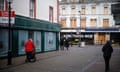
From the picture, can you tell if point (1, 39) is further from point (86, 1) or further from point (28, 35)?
point (86, 1)

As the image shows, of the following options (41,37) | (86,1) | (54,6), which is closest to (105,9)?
(86,1)

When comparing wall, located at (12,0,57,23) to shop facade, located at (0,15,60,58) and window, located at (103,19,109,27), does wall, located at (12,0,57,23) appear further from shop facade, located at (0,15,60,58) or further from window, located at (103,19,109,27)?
window, located at (103,19,109,27)

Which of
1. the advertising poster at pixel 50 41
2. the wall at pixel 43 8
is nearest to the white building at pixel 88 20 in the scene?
the advertising poster at pixel 50 41

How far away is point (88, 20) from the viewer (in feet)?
233

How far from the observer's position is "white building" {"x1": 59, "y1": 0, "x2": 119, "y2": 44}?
2749 inches

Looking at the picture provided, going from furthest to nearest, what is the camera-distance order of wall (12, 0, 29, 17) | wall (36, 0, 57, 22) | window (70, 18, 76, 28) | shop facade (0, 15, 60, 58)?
1. window (70, 18, 76, 28)
2. wall (36, 0, 57, 22)
3. wall (12, 0, 29, 17)
4. shop facade (0, 15, 60, 58)

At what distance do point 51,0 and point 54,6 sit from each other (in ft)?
5.40

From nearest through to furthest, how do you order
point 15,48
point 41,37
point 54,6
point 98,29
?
point 15,48 → point 41,37 → point 54,6 → point 98,29

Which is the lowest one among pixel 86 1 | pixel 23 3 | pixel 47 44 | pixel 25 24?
pixel 47 44

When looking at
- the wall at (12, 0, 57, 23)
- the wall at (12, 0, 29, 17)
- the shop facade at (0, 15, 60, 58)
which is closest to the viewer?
the shop facade at (0, 15, 60, 58)

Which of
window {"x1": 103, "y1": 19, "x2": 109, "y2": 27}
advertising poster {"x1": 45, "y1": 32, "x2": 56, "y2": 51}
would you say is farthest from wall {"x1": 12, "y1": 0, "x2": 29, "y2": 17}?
window {"x1": 103, "y1": 19, "x2": 109, "y2": 27}

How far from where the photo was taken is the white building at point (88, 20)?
69812mm

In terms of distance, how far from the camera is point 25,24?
27.8m

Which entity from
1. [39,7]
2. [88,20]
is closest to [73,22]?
[88,20]
